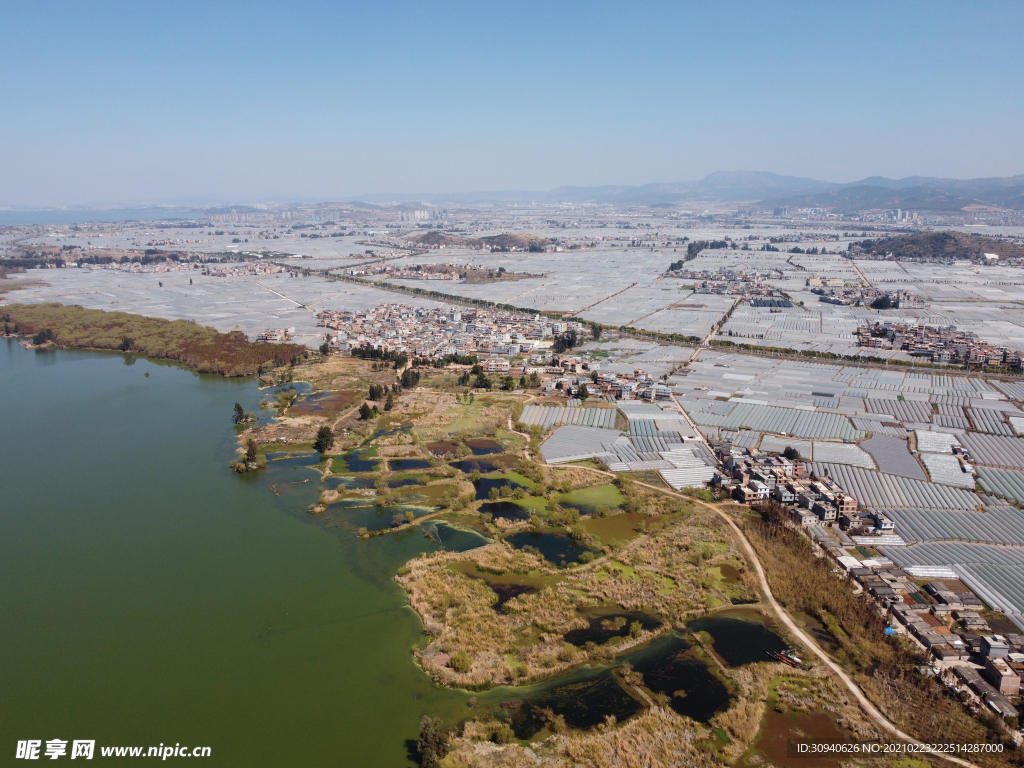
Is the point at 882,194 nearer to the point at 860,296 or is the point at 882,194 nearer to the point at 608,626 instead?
the point at 860,296

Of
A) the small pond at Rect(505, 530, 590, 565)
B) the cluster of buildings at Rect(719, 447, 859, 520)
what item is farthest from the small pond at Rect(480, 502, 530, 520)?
the cluster of buildings at Rect(719, 447, 859, 520)

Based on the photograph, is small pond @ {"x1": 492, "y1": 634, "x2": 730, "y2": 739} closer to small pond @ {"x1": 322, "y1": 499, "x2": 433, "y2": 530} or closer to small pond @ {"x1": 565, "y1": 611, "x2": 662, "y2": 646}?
small pond @ {"x1": 565, "y1": 611, "x2": 662, "y2": 646}

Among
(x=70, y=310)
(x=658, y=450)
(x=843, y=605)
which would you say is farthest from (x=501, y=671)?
(x=70, y=310)

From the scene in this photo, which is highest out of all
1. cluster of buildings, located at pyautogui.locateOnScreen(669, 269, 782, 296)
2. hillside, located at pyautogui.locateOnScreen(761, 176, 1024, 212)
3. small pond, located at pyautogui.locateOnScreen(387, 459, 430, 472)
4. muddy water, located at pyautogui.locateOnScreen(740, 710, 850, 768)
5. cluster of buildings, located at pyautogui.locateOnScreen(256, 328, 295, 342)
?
hillside, located at pyautogui.locateOnScreen(761, 176, 1024, 212)

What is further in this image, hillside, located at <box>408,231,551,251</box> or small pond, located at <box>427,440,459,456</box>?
hillside, located at <box>408,231,551,251</box>

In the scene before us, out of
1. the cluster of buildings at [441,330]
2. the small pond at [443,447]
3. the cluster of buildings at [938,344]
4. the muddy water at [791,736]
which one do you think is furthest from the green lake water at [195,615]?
the cluster of buildings at [938,344]

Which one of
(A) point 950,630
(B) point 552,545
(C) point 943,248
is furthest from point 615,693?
(C) point 943,248
